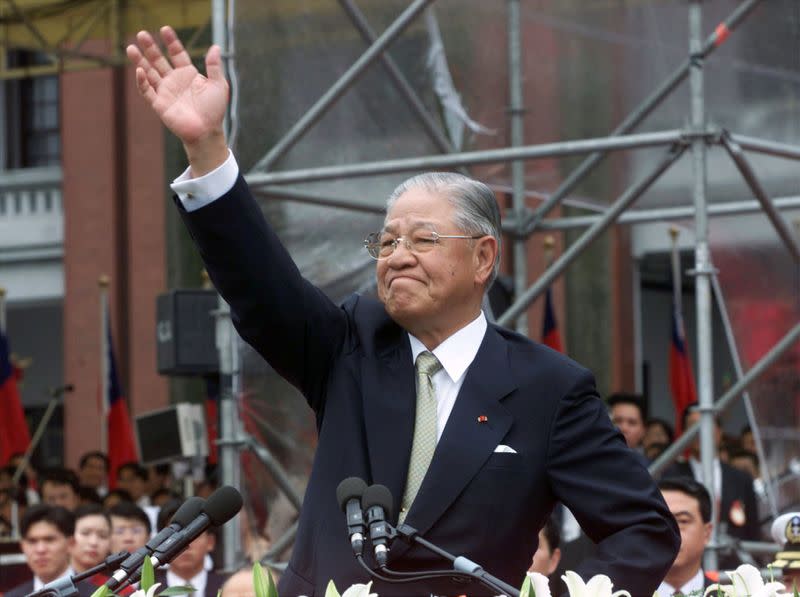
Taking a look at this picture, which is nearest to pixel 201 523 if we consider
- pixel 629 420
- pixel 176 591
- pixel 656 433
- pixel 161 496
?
pixel 176 591

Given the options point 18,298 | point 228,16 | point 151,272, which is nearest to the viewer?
point 228,16

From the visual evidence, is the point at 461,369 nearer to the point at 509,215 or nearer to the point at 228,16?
the point at 228,16

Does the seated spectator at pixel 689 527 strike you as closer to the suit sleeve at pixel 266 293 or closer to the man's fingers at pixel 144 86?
the suit sleeve at pixel 266 293

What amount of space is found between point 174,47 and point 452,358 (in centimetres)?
93

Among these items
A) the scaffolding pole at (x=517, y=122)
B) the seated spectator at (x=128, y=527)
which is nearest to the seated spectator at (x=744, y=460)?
the scaffolding pole at (x=517, y=122)

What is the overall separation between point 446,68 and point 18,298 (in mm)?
12676

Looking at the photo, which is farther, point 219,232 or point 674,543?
point 674,543

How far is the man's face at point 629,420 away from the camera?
9.98 m

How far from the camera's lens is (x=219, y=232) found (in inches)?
139

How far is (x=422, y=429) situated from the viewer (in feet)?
12.4

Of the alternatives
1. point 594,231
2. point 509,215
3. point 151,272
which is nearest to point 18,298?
point 151,272

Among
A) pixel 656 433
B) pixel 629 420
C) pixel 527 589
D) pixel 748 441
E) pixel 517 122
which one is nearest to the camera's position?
pixel 527 589

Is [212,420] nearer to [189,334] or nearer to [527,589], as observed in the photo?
[189,334]

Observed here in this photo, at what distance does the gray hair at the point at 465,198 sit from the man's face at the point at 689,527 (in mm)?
3481
